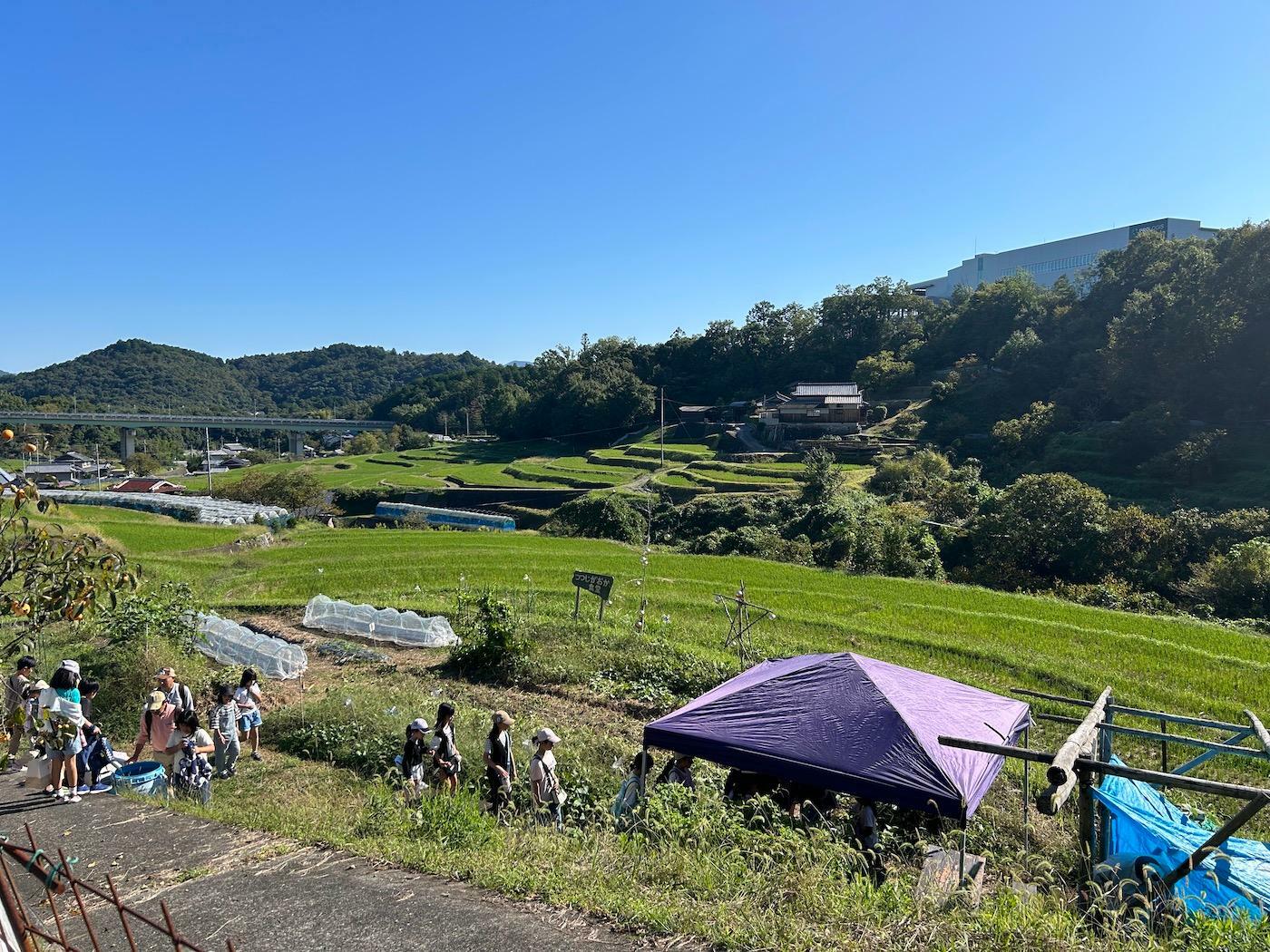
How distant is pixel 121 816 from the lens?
646 cm

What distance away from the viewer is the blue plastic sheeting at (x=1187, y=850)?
4.72 metres

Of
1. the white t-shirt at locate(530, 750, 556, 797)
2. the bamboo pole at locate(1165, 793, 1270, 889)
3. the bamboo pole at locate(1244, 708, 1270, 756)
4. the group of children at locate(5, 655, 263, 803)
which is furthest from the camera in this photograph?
the group of children at locate(5, 655, 263, 803)

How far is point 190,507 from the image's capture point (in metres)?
43.9

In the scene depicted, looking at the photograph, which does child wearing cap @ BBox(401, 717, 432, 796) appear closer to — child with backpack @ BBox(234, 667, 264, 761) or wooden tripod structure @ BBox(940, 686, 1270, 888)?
child with backpack @ BBox(234, 667, 264, 761)

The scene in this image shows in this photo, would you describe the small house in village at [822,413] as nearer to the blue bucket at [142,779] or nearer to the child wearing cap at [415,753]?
the child wearing cap at [415,753]

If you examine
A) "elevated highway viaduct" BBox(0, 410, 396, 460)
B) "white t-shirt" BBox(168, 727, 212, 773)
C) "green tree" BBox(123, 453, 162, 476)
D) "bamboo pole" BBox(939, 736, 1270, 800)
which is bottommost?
"white t-shirt" BBox(168, 727, 212, 773)

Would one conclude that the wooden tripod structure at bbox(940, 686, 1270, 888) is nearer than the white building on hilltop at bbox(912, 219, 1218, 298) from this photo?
Yes

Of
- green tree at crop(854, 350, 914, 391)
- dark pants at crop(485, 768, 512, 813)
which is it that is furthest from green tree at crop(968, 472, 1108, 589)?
green tree at crop(854, 350, 914, 391)

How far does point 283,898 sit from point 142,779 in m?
3.47

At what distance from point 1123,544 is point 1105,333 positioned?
36042 mm

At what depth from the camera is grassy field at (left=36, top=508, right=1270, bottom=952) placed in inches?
174

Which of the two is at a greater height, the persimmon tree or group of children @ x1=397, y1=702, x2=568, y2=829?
the persimmon tree

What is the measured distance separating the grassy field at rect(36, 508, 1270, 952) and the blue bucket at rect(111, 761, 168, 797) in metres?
0.75

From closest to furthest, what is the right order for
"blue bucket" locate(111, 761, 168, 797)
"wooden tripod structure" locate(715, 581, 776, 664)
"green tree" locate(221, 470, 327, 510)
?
"blue bucket" locate(111, 761, 168, 797) < "wooden tripod structure" locate(715, 581, 776, 664) < "green tree" locate(221, 470, 327, 510)
